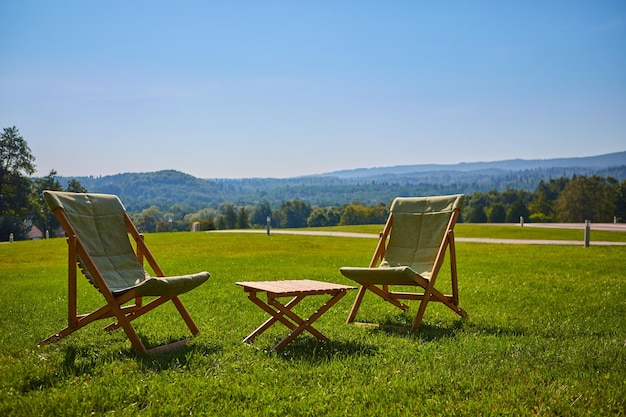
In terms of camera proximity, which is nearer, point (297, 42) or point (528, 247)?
point (528, 247)

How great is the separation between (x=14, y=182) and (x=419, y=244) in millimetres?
41433

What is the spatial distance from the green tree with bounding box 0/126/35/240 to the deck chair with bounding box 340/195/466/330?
1313 inches

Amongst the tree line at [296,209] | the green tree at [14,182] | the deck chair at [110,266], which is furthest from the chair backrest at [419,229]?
the green tree at [14,182]

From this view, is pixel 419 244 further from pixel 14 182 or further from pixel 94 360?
pixel 14 182

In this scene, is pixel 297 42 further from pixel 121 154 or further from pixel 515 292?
pixel 121 154

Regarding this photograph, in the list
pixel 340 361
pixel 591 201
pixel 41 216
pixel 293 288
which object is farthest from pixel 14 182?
pixel 591 201

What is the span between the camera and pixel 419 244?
22.3 ft

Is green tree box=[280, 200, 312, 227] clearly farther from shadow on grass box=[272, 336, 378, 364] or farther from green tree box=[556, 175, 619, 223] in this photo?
shadow on grass box=[272, 336, 378, 364]

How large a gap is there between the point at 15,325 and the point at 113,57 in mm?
16684

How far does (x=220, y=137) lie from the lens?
190 ft

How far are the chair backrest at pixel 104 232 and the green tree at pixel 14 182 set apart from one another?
32773 millimetres

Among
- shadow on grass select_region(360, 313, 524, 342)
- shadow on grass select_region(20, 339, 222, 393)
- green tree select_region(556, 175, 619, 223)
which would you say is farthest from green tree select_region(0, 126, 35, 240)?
green tree select_region(556, 175, 619, 223)

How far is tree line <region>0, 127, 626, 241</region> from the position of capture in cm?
4009

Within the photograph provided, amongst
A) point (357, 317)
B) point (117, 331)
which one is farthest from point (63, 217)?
point (357, 317)
